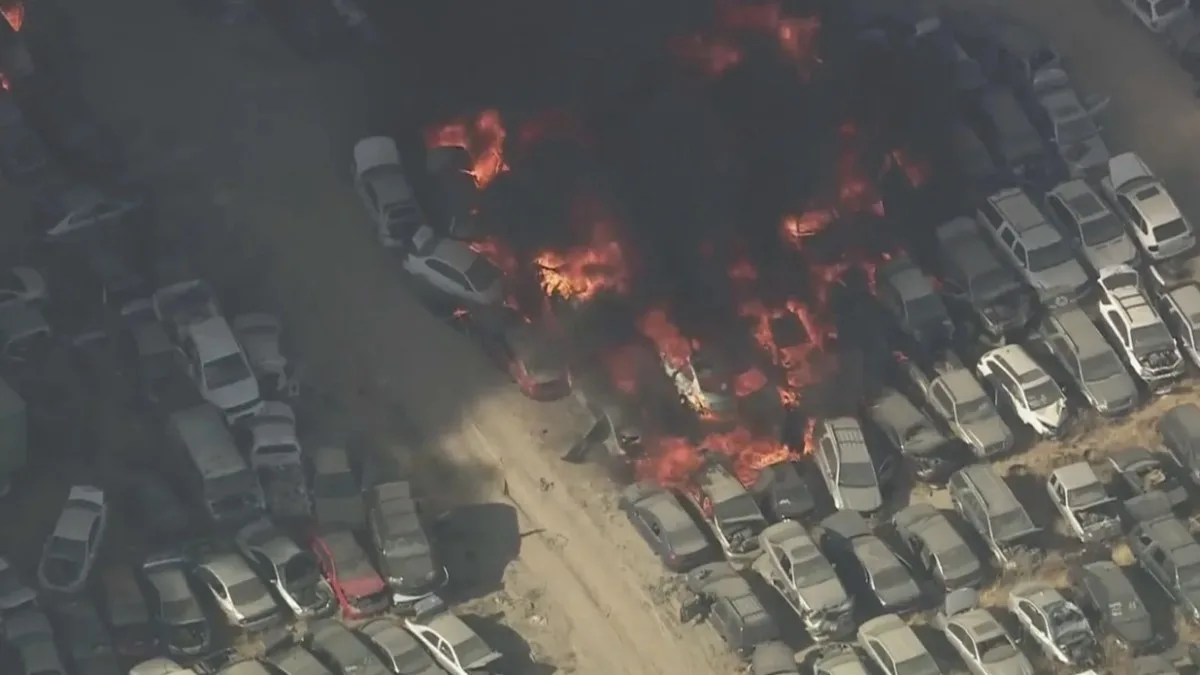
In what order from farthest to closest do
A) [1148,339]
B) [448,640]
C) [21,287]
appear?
[1148,339] < [21,287] < [448,640]

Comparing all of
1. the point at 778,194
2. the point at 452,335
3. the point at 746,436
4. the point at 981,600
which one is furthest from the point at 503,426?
the point at 981,600

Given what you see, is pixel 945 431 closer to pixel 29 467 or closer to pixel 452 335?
pixel 452 335

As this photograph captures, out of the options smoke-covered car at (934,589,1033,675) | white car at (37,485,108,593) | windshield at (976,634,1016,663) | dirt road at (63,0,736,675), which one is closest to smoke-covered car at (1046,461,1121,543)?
smoke-covered car at (934,589,1033,675)

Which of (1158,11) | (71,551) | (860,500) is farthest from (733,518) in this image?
(1158,11)

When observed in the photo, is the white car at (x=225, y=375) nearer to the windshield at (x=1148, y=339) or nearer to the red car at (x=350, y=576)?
the red car at (x=350, y=576)

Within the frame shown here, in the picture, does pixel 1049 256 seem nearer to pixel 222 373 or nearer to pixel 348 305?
pixel 348 305

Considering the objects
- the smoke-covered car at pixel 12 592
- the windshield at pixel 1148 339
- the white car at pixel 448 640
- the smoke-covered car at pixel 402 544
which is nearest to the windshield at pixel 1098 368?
the windshield at pixel 1148 339
